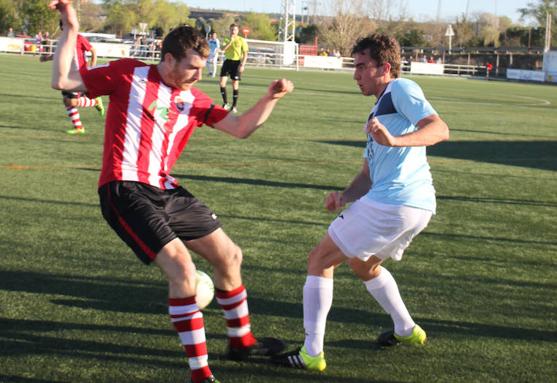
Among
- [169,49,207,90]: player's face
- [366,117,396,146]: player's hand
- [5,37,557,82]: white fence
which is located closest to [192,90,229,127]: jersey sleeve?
[169,49,207,90]: player's face

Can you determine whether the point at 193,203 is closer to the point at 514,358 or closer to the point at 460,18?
the point at 514,358

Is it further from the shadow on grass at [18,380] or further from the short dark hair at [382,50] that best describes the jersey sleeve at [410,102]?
the shadow on grass at [18,380]

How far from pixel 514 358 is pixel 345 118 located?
56.8 ft

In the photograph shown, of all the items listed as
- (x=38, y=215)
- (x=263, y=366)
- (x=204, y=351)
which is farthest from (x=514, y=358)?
(x=38, y=215)

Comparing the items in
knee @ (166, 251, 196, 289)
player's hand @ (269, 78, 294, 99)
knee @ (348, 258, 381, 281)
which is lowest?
knee @ (348, 258, 381, 281)

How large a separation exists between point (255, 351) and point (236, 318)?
0.23 metres

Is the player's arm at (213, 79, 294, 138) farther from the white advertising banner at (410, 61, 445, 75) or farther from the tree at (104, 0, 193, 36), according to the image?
the tree at (104, 0, 193, 36)

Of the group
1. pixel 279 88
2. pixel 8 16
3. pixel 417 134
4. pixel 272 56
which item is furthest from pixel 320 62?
pixel 417 134

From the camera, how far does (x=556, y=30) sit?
102750mm

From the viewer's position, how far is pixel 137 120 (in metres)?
4.70

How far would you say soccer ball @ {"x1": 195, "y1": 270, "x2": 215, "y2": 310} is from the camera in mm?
5543

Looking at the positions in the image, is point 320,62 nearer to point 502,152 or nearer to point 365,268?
point 502,152

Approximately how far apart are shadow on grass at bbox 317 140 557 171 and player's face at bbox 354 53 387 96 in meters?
10.1

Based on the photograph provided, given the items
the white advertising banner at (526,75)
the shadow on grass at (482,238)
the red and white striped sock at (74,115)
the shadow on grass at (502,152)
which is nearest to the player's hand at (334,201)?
the shadow on grass at (482,238)
